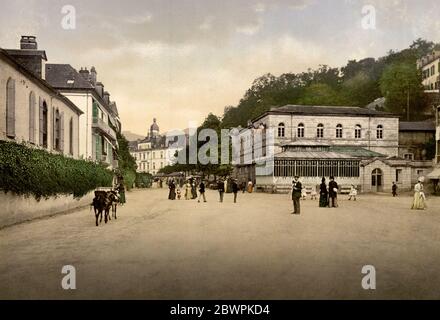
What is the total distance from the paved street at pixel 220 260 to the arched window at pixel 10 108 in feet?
16.3

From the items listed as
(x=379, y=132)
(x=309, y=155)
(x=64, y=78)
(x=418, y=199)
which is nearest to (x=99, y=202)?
(x=418, y=199)

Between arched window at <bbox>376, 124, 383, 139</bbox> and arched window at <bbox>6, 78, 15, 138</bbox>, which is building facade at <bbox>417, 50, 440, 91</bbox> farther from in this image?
arched window at <bbox>6, 78, 15, 138</bbox>

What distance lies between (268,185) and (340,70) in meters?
34.1

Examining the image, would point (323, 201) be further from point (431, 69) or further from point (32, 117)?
point (431, 69)

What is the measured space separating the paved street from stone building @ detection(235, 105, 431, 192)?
31.0 metres

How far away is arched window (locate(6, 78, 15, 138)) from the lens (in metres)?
19.5

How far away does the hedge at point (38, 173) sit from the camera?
16469mm

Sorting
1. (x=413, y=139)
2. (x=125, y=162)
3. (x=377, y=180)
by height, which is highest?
(x=413, y=139)

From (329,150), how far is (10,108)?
1504 inches

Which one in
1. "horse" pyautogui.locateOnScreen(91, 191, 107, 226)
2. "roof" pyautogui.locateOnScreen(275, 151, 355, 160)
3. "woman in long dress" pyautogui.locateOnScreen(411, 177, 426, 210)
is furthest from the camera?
Result: "roof" pyautogui.locateOnScreen(275, 151, 355, 160)

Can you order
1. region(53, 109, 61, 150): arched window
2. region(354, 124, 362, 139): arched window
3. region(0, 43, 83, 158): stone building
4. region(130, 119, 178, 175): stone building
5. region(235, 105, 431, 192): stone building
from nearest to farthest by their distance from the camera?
1. region(0, 43, 83, 158): stone building
2. region(53, 109, 61, 150): arched window
3. region(235, 105, 431, 192): stone building
4. region(354, 124, 362, 139): arched window
5. region(130, 119, 178, 175): stone building

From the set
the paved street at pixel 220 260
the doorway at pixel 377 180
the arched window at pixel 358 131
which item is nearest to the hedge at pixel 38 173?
the paved street at pixel 220 260

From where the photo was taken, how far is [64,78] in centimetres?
4050

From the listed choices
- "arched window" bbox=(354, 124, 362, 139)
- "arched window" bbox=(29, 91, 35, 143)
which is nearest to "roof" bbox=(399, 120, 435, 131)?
"arched window" bbox=(354, 124, 362, 139)
